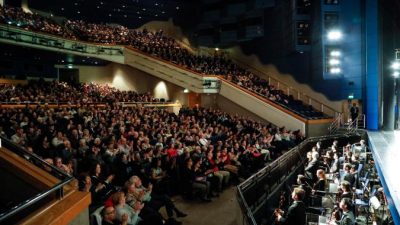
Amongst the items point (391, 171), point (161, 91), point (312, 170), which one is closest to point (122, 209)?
point (391, 171)

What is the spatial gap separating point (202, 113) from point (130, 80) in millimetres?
8327

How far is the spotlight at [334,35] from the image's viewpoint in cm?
1545

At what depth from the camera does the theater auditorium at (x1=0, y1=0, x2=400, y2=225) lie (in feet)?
15.9

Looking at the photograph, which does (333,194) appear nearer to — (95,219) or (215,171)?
(215,171)

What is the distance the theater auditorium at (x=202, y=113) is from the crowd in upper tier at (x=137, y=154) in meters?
0.04

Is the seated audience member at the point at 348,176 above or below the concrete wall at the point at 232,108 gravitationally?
below

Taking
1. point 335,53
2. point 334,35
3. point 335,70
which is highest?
point 334,35

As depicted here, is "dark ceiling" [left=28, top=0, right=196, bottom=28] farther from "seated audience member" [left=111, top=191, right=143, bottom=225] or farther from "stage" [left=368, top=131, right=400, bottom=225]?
"seated audience member" [left=111, top=191, right=143, bottom=225]

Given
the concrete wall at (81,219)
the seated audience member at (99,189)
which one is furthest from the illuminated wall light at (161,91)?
the concrete wall at (81,219)

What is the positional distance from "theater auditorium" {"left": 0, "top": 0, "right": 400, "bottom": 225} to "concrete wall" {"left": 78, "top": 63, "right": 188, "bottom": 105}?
Result: 92 mm

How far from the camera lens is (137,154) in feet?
22.1

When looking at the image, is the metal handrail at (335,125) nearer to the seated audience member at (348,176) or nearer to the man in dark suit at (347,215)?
the seated audience member at (348,176)

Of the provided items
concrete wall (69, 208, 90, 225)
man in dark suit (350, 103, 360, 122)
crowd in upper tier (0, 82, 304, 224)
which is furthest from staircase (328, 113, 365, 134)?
concrete wall (69, 208, 90, 225)

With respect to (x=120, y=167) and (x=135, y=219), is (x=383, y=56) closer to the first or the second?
(x=120, y=167)
